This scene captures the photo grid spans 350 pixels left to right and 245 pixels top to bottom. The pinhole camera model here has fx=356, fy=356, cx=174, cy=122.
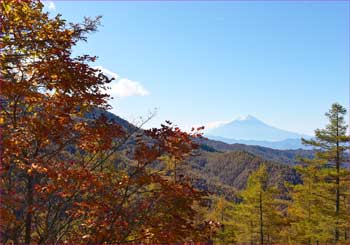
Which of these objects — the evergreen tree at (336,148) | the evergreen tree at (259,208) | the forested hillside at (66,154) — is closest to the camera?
the forested hillside at (66,154)

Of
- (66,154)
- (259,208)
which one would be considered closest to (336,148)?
(259,208)

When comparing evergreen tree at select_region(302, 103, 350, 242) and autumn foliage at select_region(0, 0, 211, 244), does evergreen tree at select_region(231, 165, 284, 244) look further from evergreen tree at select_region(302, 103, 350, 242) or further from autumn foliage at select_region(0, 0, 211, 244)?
autumn foliage at select_region(0, 0, 211, 244)

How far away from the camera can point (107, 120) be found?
19.8 ft

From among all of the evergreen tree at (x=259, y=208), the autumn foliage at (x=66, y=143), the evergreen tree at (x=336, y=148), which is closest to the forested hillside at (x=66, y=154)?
the autumn foliage at (x=66, y=143)

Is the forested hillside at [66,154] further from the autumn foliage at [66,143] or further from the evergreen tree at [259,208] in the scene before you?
the evergreen tree at [259,208]

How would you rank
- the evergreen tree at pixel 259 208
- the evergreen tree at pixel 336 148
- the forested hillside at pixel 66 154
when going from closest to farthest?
the forested hillside at pixel 66 154 → the evergreen tree at pixel 336 148 → the evergreen tree at pixel 259 208

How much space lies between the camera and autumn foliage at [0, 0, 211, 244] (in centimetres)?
493

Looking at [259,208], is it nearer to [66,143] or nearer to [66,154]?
[66,154]

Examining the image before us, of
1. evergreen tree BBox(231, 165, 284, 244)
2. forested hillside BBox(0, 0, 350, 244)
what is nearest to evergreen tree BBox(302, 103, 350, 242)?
evergreen tree BBox(231, 165, 284, 244)

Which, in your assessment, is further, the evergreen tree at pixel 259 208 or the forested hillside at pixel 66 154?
the evergreen tree at pixel 259 208

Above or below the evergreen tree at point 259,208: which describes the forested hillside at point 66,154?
above

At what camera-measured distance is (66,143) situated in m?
5.79

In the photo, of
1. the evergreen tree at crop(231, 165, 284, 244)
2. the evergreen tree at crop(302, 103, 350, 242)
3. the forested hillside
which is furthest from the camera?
the evergreen tree at crop(231, 165, 284, 244)

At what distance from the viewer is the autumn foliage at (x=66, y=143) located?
16.2 ft
